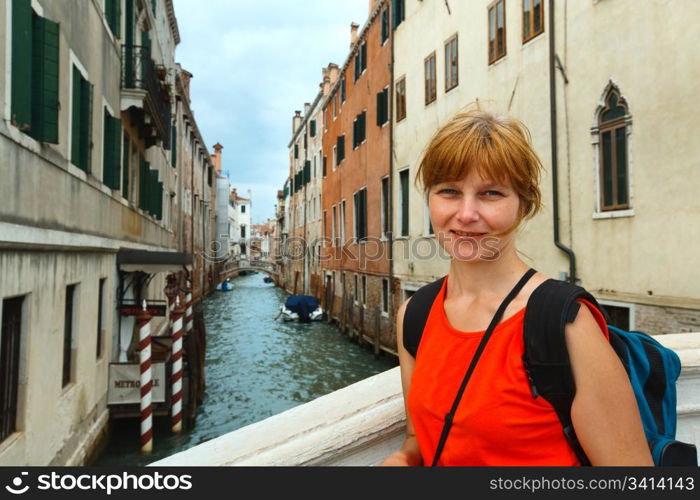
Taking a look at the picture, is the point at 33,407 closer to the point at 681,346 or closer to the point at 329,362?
the point at 681,346

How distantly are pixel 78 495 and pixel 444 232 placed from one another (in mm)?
946

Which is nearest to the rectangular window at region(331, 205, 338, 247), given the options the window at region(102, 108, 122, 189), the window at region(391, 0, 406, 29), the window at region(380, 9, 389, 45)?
A: the window at region(380, 9, 389, 45)

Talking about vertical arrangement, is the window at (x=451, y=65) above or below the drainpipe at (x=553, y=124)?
above

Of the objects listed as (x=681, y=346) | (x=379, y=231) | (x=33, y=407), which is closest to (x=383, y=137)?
(x=379, y=231)

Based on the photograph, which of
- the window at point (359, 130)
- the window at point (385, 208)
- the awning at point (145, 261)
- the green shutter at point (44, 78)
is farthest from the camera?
the window at point (359, 130)

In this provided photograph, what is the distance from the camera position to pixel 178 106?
70.6 ft

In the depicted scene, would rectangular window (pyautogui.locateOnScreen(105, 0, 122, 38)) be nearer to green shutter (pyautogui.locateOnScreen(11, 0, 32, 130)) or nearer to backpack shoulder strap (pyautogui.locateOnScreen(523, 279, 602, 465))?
green shutter (pyautogui.locateOnScreen(11, 0, 32, 130))

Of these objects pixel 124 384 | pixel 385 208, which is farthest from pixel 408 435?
pixel 385 208

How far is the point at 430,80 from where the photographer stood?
12.7 m

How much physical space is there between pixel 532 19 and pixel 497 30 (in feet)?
3.66

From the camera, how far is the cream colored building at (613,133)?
20.1 ft

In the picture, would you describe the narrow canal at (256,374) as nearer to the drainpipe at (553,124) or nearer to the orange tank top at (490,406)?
the drainpipe at (553,124)

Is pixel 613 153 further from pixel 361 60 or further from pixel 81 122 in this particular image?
pixel 361 60

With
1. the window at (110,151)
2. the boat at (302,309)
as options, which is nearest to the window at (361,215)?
the boat at (302,309)
